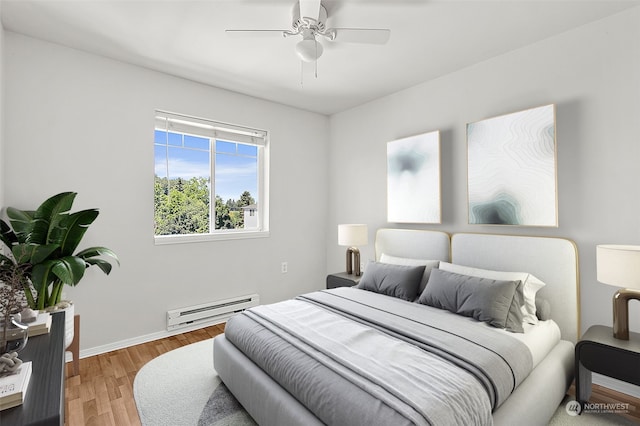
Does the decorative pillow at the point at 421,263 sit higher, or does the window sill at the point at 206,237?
the window sill at the point at 206,237

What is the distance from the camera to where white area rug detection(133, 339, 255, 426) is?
1.93m

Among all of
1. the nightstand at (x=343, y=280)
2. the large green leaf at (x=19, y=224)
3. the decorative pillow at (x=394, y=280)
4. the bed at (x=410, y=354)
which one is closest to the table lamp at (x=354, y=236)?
the nightstand at (x=343, y=280)

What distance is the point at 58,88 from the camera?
2623 mm

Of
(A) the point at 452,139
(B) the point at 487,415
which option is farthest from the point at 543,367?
(A) the point at 452,139

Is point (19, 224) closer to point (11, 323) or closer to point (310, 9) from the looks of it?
point (11, 323)

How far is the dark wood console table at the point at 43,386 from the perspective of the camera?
98cm

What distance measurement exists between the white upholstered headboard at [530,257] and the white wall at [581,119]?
0.33 feet

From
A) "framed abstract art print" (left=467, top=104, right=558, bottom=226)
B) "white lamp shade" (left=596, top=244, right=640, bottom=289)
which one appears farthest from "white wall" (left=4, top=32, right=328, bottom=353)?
"white lamp shade" (left=596, top=244, right=640, bottom=289)

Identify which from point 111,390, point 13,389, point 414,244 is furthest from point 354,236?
point 13,389

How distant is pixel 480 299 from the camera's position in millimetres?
2199

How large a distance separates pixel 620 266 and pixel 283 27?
2706 mm

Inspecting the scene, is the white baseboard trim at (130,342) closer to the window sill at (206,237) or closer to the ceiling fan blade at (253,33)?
the window sill at (206,237)

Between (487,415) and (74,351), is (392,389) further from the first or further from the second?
(74,351)

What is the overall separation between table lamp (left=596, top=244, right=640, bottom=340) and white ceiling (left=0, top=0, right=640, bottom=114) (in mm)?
1676
